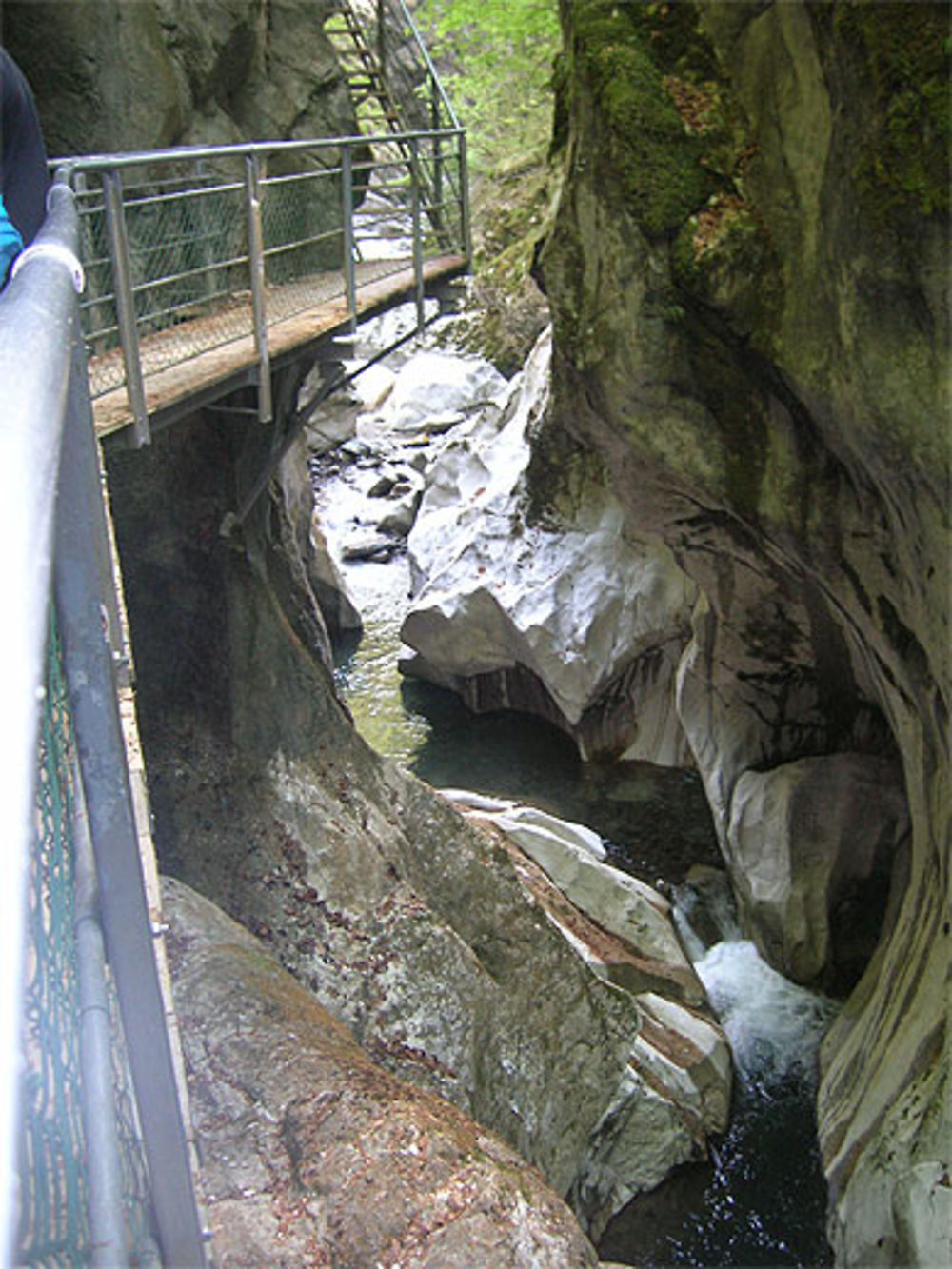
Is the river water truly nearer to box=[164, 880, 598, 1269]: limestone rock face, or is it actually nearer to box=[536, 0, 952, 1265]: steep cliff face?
box=[536, 0, 952, 1265]: steep cliff face

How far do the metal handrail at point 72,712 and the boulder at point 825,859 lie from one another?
361 inches

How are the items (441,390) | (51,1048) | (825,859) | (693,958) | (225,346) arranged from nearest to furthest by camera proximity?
(51,1048) → (225,346) → (825,859) → (693,958) → (441,390)

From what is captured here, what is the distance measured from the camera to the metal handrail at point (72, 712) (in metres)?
0.58

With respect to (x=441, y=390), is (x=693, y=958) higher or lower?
lower

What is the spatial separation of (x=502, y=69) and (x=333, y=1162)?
19675 mm

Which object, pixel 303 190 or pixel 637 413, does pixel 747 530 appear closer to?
pixel 637 413

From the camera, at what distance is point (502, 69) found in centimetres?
2042

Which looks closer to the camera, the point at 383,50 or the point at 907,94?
the point at 907,94

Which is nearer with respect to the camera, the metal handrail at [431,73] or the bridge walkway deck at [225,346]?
the bridge walkway deck at [225,346]

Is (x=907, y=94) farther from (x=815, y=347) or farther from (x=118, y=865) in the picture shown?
(x=118, y=865)

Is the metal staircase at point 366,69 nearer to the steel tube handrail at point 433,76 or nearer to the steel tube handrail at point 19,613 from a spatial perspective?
the steel tube handrail at point 433,76

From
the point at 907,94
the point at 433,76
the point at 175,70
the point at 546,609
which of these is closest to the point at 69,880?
the point at 907,94

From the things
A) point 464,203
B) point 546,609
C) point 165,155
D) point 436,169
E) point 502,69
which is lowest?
point 546,609

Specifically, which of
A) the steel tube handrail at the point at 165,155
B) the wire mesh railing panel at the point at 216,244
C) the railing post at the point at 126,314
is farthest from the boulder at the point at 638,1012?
the steel tube handrail at the point at 165,155
